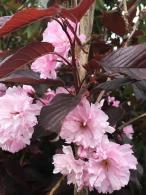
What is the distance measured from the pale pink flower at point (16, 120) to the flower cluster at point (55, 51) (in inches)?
2.7

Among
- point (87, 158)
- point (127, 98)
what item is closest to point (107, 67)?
point (87, 158)

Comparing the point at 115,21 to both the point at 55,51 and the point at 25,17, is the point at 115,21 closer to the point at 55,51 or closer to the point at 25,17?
the point at 55,51

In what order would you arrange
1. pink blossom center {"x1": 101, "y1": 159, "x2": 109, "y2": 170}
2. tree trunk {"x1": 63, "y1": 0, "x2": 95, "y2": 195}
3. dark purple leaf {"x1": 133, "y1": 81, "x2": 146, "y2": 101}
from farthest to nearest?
dark purple leaf {"x1": 133, "y1": 81, "x2": 146, "y2": 101} → tree trunk {"x1": 63, "y1": 0, "x2": 95, "y2": 195} → pink blossom center {"x1": 101, "y1": 159, "x2": 109, "y2": 170}

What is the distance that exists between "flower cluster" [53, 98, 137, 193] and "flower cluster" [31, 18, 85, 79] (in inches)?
4.8

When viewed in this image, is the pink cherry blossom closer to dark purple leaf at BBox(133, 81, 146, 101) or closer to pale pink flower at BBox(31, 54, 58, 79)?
pale pink flower at BBox(31, 54, 58, 79)

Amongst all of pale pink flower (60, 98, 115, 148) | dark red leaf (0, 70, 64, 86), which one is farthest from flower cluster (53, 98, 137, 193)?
dark red leaf (0, 70, 64, 86)

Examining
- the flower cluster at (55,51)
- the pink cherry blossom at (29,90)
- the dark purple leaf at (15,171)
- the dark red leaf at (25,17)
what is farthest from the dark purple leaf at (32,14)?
the dark purple leaf at (15,171)

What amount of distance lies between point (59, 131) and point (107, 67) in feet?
0.54

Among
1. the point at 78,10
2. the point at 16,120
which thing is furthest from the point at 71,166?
the point at 78,10

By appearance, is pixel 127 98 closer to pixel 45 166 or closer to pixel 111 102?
pixel 111 102

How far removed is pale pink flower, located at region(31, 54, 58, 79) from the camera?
962mm

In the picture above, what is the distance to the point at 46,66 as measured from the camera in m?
0.97

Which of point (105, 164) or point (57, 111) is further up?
point (57, 111)

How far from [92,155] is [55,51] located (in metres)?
0.23
